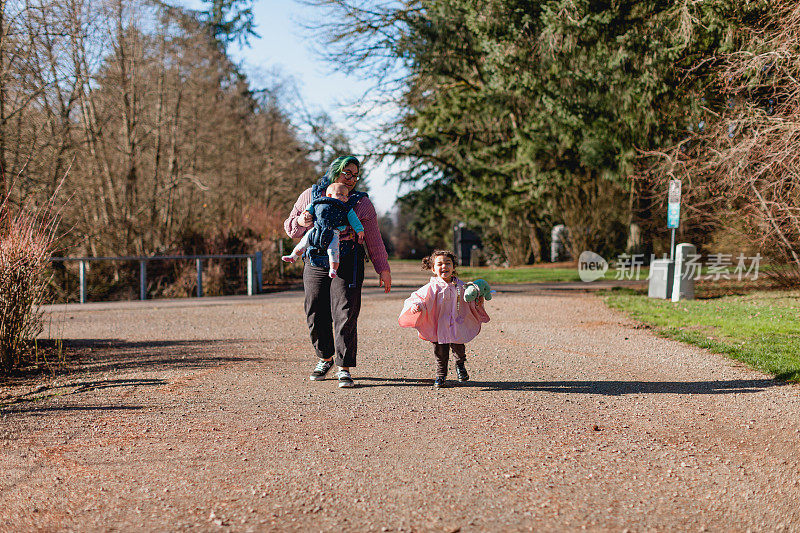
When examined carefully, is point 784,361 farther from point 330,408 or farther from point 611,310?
point 611,310

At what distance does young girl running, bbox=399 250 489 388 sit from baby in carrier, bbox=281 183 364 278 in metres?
0.73

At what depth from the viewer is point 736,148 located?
1175 cm

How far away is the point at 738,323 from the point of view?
1043 centimetres

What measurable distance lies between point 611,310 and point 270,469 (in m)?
10.3

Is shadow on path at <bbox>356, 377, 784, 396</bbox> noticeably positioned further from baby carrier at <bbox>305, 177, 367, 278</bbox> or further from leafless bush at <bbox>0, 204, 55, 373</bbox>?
leafless bush at <bbox>0, 204, 55, 373</bbox>

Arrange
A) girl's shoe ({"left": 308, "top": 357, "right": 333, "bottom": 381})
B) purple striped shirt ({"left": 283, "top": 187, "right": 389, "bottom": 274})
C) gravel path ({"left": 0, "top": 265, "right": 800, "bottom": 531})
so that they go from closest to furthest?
gravel path ({"left": 0, "top": 265, "right": 800, "bottom": 531}) → purple striped shirt ({"left": 283, "top": 187, "right": 389, "bottom": 274}) → girl's shoe ({"left": 308, "top": 357, "right": 333, "bottom": 381})

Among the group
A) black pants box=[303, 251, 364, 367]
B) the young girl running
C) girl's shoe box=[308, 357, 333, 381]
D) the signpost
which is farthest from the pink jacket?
the signpost

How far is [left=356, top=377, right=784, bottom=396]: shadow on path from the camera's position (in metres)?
6.06

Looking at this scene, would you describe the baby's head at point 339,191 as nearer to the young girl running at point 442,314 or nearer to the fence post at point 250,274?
the young girl running at point 442,314

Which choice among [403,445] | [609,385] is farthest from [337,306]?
[609,385]

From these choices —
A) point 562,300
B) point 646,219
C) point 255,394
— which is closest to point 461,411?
point 255,394

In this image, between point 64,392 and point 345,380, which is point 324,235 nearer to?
point 345,380

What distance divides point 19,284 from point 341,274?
3.49 m

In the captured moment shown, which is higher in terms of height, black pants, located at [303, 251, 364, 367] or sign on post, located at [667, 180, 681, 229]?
sign on post, located at [667, 180, 681, 229]
